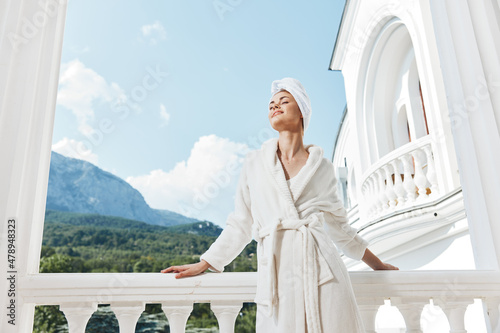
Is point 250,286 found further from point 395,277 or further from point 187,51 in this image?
point 187,51

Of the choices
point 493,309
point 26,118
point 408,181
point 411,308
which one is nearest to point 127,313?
point 26,118

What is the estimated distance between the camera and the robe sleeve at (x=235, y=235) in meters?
1.30

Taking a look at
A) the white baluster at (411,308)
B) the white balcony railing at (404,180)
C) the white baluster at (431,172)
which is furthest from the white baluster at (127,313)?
the white baluster at (431,172)

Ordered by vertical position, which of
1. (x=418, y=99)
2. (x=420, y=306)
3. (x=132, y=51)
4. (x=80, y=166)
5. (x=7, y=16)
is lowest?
(x=420, y=306)

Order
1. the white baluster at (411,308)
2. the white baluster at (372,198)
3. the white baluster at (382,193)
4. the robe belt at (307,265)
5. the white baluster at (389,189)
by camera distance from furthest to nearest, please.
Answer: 1. the white baluster at (372,198)
2. the white baluster at (382,193)
3. the white baluster at (389,189)
4. the white baluster at (411,308)
5. the robe belt at (307,265)

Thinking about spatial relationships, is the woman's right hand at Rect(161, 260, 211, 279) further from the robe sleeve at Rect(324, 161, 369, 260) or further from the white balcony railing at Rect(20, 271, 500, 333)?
the robe sleeve at Rect(324, 161, 369, 260)

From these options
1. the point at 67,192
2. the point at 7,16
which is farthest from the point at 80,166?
the point at 7,16

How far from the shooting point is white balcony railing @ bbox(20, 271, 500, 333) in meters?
1.28

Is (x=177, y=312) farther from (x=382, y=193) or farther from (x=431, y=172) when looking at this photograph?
(x=382, y=193)

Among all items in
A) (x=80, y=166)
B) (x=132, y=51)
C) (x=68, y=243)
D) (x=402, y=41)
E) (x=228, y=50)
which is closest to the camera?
(x=402, y=41)

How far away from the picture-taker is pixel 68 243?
1383 centimetres

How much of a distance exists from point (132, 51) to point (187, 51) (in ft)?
12.3

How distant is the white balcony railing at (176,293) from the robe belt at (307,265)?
0.17m

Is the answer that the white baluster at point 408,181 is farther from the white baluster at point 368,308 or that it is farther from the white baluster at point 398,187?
the white baluster at point 368,308
